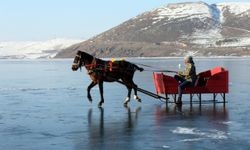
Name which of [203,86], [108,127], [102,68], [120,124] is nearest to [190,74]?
[203,86]

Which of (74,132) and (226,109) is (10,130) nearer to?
(74,132)

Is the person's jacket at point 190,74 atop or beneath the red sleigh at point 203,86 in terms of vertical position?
atop

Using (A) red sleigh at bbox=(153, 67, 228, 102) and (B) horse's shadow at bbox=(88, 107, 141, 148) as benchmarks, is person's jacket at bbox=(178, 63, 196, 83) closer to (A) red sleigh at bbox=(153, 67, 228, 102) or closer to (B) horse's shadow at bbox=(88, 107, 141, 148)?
(A) red sleigh at bbox=(153, 67, 228, 102)

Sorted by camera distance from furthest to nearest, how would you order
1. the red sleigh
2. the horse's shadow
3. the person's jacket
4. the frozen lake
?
the red sleigh < the person's jacket < the horse's shadow < the frozen lake

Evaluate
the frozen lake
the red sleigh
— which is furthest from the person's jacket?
the frozen lake

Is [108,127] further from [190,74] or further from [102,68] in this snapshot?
[190,74]

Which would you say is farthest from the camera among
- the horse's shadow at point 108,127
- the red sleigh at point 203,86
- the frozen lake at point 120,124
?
the red sleigh at point 203,86

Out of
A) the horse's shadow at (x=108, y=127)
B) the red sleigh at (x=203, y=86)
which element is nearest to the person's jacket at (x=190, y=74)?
the red sleigh at (x=203, y=86)

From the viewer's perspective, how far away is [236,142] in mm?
10766

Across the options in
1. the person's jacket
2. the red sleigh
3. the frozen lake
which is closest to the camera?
the frozen lake

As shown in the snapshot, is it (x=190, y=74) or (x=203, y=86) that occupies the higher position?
(x=190, y=74)

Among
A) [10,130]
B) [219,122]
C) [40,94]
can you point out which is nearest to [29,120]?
[10,130]

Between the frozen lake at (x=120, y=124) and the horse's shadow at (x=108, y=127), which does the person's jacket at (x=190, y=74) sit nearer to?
the frozen lake at (x=120, y=124)

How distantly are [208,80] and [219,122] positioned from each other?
4.40m
